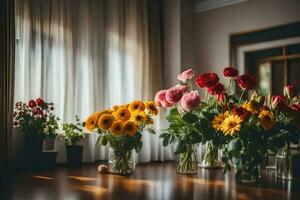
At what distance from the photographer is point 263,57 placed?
10.1 ft

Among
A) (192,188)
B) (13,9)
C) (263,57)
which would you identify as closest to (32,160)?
(13,9)

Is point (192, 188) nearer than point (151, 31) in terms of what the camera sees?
Yes

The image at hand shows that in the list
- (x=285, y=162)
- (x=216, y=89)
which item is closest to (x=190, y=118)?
(x=216, y=89)

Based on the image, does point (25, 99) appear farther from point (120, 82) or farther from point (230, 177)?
point (230, 177)

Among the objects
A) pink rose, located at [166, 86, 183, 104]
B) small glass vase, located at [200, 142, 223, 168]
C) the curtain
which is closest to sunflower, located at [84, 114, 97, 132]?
pink rose, located at [166, 86, 183, 104]

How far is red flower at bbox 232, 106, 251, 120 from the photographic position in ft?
6.04

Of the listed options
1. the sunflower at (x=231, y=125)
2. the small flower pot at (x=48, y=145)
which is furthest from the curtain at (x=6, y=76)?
the sunflower at (x=231, y=125)

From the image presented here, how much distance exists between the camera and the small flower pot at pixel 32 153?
2.49m

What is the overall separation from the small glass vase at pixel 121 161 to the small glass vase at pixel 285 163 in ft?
2.55

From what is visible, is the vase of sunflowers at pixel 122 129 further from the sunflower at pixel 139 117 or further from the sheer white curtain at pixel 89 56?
the sheer white curtain at pixel 89 56

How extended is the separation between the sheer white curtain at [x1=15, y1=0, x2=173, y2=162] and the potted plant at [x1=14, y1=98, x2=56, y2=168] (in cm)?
17

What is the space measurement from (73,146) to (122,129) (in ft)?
2.13

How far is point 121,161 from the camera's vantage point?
2.23 m

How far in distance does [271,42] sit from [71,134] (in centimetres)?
158
